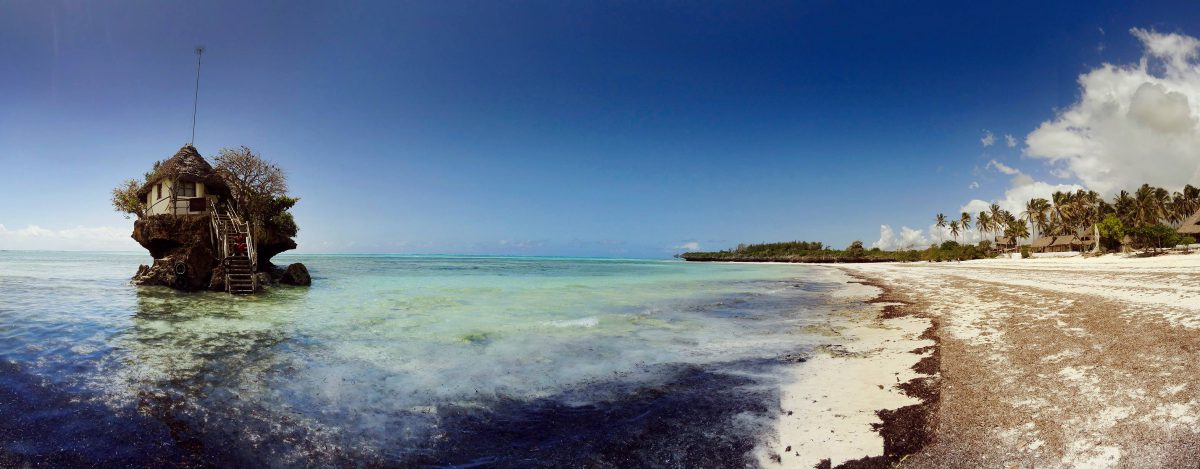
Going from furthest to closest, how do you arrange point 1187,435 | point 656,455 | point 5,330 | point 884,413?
point 5,330
point 884,413
point 656,455
point 1187,435

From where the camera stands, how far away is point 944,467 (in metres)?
4.02

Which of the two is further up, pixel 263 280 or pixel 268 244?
pixel 268 244

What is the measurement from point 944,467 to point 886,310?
12.4 m

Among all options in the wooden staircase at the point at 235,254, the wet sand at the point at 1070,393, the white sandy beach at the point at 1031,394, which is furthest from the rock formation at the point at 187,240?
the wet sand at the point at 1070,393

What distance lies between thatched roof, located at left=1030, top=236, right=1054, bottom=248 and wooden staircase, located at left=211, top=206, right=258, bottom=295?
96.0m

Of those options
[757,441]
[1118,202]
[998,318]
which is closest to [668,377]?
[757,441]

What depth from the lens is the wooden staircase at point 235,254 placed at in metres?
20.8

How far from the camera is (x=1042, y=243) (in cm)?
7206

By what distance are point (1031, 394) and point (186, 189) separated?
108ft

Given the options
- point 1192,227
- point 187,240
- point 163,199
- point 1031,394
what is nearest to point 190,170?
point 163,199

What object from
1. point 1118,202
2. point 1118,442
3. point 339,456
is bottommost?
point 339,456

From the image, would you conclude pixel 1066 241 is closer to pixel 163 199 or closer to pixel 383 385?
pixel 383 385

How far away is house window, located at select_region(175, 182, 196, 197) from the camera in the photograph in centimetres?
2409

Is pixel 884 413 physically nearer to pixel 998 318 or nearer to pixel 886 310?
pixel 998 318
